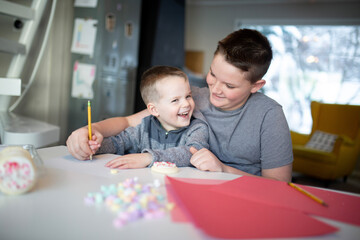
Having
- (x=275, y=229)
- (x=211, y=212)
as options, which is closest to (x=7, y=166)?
(x=211, y=212)

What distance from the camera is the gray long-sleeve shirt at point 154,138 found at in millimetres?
1085

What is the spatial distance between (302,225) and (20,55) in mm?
1460

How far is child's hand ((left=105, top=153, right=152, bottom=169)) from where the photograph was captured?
0.85 m

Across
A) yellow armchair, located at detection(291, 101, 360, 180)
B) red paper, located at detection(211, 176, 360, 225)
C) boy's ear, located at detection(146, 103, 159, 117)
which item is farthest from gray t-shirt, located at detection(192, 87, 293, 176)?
yellow armchair, located at detection(291, 101, 360, 180)

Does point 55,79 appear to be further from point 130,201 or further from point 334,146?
point 334,146

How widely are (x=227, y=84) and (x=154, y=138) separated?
358mm

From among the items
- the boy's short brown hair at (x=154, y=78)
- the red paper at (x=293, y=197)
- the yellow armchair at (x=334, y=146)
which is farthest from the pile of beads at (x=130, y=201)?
the yellow armchair at (x=334, y=146)

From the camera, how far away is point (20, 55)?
147 cm

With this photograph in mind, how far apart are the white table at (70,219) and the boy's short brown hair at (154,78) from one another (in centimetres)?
60

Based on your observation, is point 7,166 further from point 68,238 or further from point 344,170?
point 344,170

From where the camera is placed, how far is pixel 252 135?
114 cm

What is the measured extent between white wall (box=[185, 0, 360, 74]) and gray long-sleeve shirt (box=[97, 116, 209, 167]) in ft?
15.7

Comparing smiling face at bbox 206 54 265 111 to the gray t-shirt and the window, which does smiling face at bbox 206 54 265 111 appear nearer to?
the gray t-shirt

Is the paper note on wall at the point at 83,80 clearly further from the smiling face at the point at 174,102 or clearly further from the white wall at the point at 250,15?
the white wall at the point at 250,15
